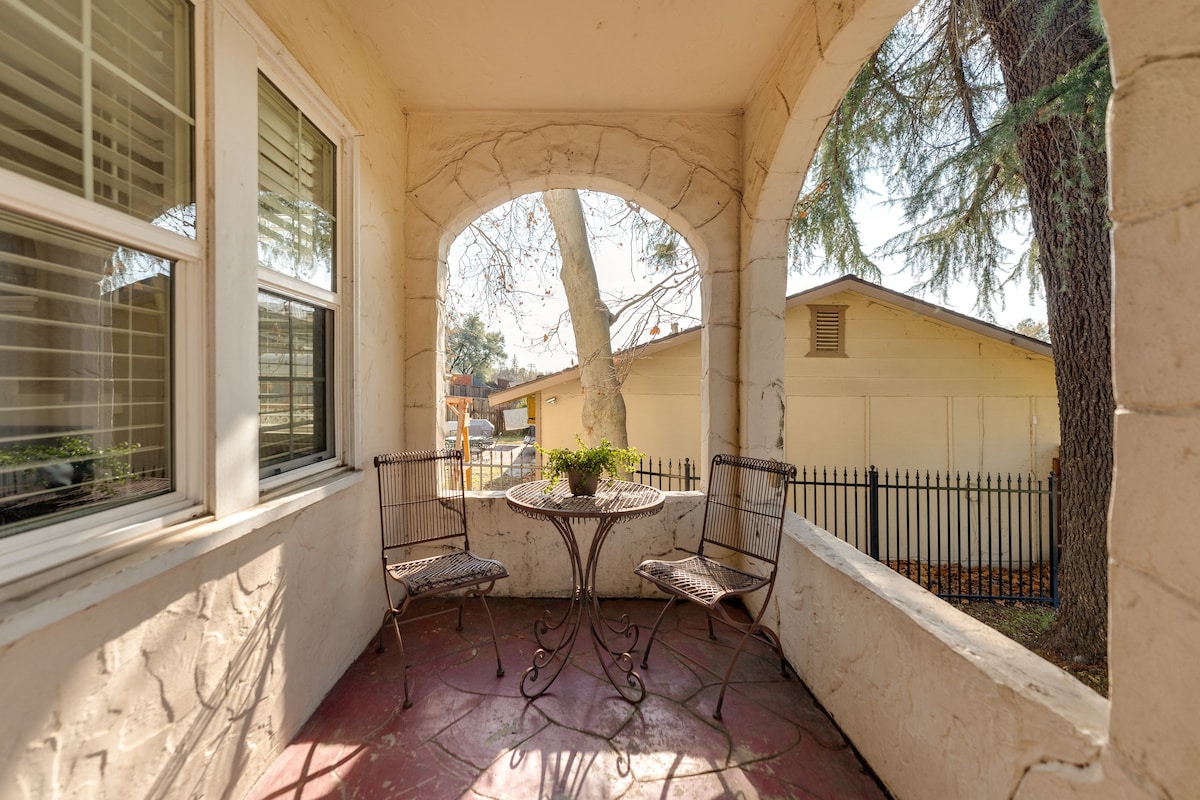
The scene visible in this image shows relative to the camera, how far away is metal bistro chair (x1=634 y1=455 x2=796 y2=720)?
2016 millimetres

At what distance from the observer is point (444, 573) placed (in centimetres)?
215

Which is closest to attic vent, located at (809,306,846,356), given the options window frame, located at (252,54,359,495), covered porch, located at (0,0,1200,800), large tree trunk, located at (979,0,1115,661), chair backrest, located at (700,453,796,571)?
large tree trunk, located at (979,0,1115,661)

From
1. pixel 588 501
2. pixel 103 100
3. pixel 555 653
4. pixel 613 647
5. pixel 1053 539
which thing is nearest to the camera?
pixel 103 100

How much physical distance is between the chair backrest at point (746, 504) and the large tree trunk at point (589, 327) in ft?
9.21

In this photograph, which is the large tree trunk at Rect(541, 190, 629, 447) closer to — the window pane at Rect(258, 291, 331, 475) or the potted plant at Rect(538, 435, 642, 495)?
the potted plant at Rect(538, 435, 642, 495)

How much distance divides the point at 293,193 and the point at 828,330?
6261 mm

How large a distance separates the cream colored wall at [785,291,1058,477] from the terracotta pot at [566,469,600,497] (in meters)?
4.86

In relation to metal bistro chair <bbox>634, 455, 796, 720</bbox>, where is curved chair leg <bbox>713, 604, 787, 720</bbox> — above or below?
below

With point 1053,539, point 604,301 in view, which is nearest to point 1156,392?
point 604,301

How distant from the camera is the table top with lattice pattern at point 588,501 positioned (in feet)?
6.49

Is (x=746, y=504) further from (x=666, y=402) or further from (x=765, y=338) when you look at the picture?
(x=666, y=402)

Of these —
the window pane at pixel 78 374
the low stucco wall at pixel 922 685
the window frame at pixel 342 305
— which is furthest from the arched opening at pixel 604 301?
the window pane at pixel 78 374

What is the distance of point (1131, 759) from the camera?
2.78 ft

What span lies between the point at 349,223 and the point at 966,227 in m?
3.93
